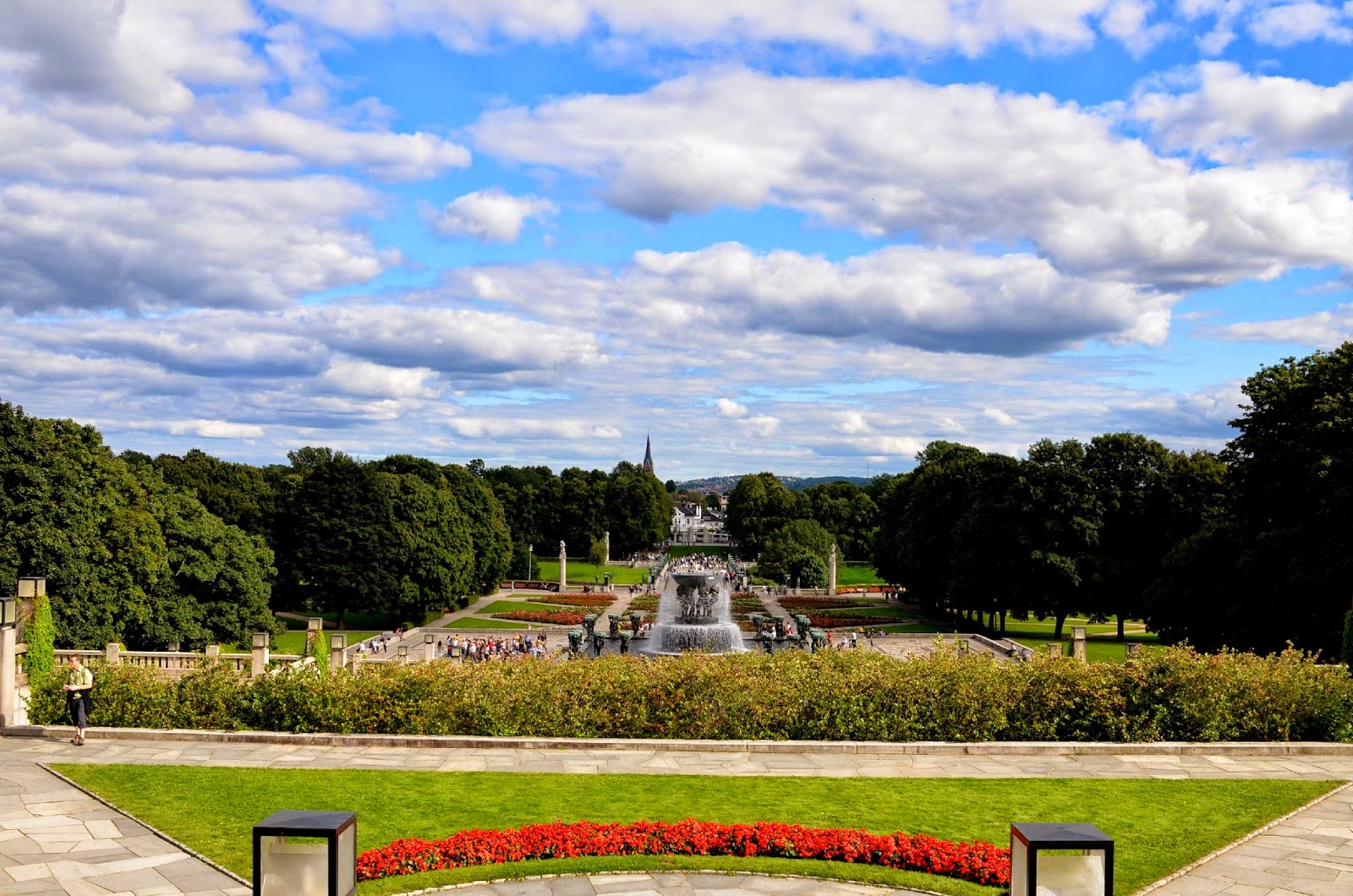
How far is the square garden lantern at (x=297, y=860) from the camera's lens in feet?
24.1

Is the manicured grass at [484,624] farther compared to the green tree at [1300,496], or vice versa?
the manicured grass at [484,624]

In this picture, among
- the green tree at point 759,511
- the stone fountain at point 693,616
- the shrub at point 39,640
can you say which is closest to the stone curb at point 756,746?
the shrub at point 39,640

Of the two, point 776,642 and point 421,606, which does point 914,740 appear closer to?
point 776,642

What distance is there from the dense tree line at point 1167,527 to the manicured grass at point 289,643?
28524 millimetres

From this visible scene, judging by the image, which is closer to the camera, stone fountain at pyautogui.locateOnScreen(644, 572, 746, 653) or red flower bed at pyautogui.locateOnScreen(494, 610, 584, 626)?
stone fountain at pyautogui.locateOnScreen(644, 572, 746, 653)

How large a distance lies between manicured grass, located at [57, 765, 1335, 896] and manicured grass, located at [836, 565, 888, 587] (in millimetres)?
68884

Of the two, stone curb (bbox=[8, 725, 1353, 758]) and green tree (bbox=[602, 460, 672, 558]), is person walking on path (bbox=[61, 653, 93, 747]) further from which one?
green tree (bbox=[602, 460, 672, 558])

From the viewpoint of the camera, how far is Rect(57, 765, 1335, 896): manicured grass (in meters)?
11.8

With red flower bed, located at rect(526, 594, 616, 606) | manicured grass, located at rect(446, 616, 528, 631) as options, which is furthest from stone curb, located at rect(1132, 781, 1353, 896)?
red flower bed, located at rect(526, 594, 616, 606)

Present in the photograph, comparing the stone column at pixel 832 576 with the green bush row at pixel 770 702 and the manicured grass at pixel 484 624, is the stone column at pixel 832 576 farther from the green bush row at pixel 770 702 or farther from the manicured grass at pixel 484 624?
the green bush row at pixel 770 702

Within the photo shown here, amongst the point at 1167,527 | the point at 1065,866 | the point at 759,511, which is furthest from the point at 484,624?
the point at 759,511

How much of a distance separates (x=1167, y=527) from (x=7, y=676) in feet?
142

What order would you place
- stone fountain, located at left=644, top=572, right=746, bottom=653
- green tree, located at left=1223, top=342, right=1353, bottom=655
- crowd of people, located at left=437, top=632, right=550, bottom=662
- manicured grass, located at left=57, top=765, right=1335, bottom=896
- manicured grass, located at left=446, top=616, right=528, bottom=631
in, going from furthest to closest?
manicured grass, located at left=446, top=616, right=528, bottom=631
stone fountain, located at left=644, top=572, right=746, bottom=653
crowd of people, located at left=437, top=632, right=550, bottom=662
green tree, located at left=1223, top=342, right=1353, bottom=655
manicured grass, located at left=57, top=765, right=1335, bottom=896

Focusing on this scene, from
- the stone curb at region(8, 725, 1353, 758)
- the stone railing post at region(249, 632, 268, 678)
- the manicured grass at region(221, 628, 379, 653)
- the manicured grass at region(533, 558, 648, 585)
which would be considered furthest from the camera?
the manicured grass at region(533, 558, 648, 585)
